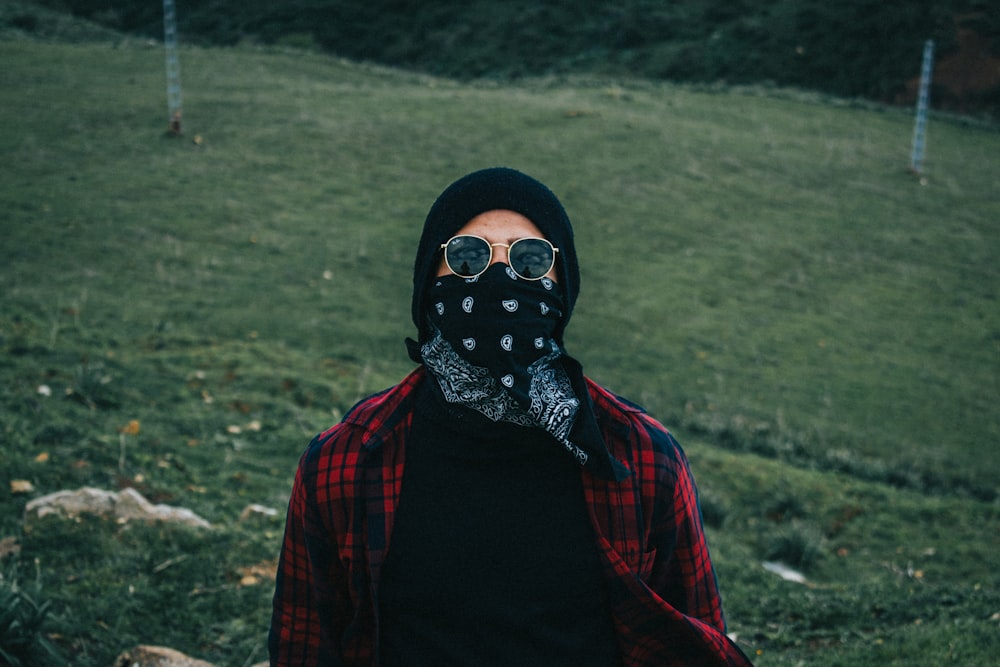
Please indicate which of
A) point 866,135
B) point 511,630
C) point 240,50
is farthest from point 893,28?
point 511,630

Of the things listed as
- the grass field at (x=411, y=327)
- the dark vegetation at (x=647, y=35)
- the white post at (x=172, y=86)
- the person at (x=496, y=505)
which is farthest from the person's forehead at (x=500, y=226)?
the dark vegetation at (x=647, y=35)

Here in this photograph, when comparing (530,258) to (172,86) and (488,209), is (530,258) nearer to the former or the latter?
(488,209)

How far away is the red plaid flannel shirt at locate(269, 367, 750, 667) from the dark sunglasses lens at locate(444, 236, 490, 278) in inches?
15.1

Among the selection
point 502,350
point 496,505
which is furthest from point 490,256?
point 496,505

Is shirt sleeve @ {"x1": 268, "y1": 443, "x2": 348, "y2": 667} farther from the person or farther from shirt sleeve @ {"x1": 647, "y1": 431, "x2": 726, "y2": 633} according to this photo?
shirt sleeve @ {"x1": 647, "y1": 431, "x2": 726, "y2": 633}

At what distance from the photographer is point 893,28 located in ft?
130

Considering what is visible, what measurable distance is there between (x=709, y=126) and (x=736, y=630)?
20.1 m

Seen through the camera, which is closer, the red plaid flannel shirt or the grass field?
the red plaid flannel shirt

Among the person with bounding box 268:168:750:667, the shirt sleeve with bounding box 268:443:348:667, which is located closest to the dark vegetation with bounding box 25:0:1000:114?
the person with bounding box 268:168:750:667

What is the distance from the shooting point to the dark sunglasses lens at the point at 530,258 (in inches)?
98.7

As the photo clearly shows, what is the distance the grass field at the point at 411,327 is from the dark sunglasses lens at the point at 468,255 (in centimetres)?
284

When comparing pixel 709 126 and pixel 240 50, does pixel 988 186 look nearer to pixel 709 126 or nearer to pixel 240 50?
pixel 709 126

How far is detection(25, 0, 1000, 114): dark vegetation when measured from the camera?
37.7 metres

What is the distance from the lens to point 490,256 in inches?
98.3
